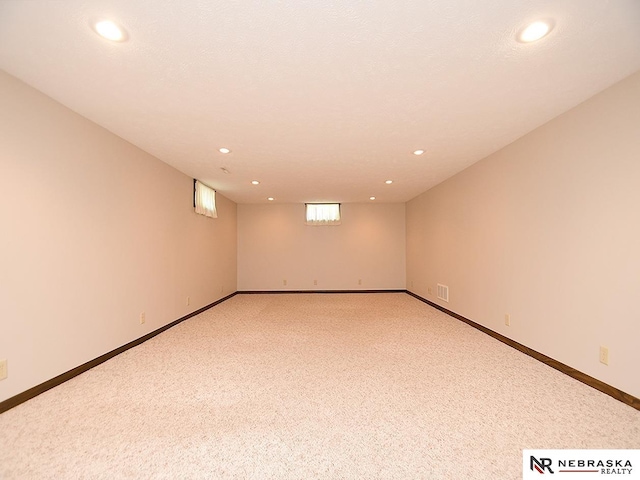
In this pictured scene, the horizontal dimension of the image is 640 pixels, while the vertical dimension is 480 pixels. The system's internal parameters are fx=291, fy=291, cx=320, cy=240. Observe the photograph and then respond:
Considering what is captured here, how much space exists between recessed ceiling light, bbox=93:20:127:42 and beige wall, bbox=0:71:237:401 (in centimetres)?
101

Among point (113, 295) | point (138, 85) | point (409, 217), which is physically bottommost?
point (113, 295)

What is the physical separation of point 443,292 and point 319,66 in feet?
14.7

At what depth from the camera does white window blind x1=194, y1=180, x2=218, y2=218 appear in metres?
4.95

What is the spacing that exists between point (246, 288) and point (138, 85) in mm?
5933

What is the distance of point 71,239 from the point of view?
2.53 meters

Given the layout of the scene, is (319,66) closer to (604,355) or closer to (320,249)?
(604,355)

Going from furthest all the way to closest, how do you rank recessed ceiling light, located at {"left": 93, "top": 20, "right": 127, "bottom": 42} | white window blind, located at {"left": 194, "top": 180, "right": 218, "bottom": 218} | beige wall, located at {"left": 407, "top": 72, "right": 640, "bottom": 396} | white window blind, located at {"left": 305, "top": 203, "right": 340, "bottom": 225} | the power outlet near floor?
white window blind, located at {"left": 305, "top": 203, "right": 340, "bottom": 225} → white window blind, located at {"left": 194, "top": 180, "right": 218, "bottom": 218} → the power outlet near floor → beige wall, located at {"left": 407, "top": 72, "right": 640, "bottom": 396} → recessed ceiling light, located at {"left": 93, "top": 20, "right": 127, "bottom": 42}

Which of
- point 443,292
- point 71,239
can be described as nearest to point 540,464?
point 71,239

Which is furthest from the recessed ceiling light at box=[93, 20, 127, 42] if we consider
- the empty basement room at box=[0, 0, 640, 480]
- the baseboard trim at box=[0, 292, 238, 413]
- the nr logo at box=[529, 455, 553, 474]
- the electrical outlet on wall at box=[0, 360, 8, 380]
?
the nr logo at box=[529, 455, 553, 474]

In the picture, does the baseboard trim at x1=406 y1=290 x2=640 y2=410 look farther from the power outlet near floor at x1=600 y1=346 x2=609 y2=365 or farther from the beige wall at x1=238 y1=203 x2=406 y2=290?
the beige wall at x1=238 y1=203 x2=406 y2=290

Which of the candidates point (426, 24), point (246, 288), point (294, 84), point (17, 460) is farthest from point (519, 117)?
point (246, 288)

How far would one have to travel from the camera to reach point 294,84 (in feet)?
7.00

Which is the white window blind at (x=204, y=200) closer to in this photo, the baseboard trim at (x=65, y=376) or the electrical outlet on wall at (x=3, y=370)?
the baseboard trim at (x=65, y=376)

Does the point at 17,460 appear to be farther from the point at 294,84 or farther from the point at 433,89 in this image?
the point at 433,89
